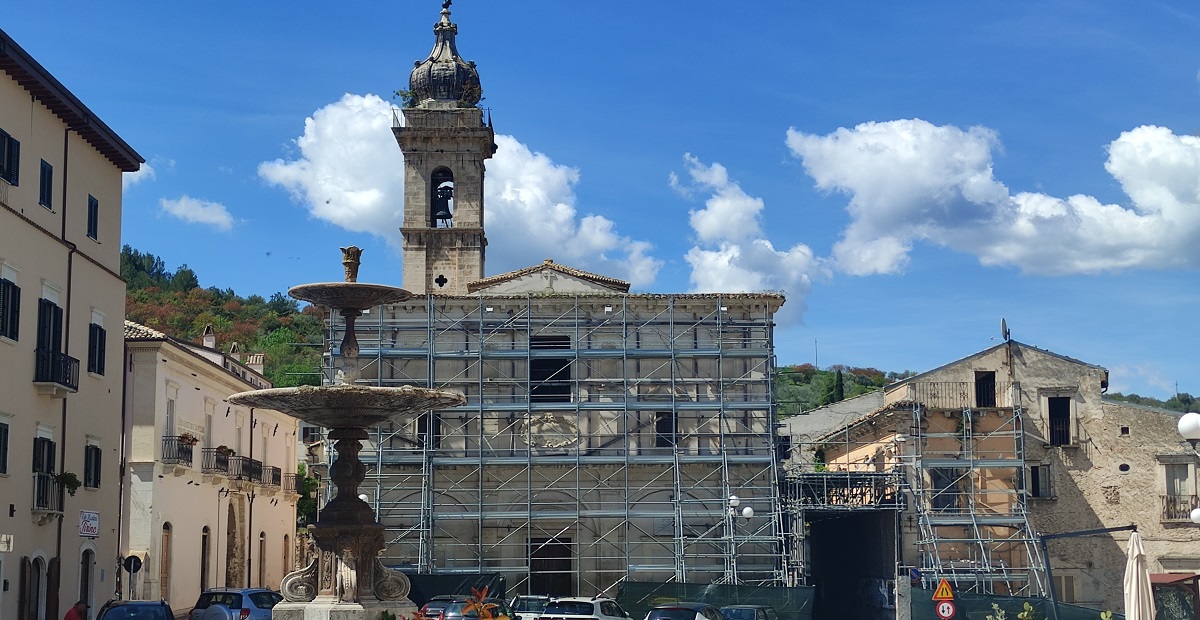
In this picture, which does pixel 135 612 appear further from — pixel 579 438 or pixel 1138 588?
pixel 1138 588

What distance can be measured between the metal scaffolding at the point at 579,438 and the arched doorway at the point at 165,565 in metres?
4.75

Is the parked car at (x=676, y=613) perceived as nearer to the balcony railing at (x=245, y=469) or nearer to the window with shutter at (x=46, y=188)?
the window with shutter at (x=46, y=188)

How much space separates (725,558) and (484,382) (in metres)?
8.17

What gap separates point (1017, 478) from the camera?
40.2 meters

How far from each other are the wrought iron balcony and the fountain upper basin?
8490 millimetres

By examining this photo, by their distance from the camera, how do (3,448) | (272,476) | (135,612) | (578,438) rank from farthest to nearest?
(272,476)
(578,438)
(3,448)
(135,612)

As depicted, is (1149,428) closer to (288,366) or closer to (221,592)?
(221,592)

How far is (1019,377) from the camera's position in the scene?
41938 millimetres

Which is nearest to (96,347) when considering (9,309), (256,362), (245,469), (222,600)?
(9,309)

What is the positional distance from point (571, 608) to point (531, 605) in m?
2.42

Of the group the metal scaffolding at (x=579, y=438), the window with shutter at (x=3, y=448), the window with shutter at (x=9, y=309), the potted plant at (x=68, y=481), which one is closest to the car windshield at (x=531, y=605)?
the metal scaffolding at (x=579, y=438)

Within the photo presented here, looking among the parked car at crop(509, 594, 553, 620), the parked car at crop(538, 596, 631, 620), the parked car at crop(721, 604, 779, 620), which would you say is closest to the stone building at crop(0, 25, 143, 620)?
the parked car at crop(509, 594, 553, 620)


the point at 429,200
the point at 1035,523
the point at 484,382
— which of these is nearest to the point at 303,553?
the point at 429,200

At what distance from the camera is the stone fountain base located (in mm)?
19344
